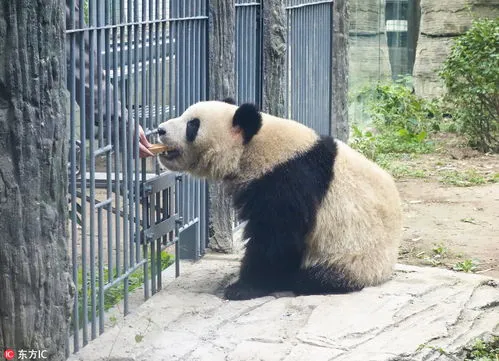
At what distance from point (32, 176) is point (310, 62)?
5.86 meters

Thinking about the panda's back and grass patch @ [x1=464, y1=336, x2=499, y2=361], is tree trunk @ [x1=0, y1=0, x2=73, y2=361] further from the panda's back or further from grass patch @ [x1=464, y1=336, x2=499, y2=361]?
grass patch @ [x1=464, y1=336, x2=499, y2=361]

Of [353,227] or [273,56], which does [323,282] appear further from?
[273,56]

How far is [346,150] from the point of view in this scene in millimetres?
5805

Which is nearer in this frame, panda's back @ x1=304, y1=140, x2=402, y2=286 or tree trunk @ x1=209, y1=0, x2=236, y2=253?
panda's back @ x1=304, y1=140, x2=402, y2=286

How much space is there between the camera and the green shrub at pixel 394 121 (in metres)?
12.1

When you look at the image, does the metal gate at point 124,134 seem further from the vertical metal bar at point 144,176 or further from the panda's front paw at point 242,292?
the panda's front paw at point 242,292

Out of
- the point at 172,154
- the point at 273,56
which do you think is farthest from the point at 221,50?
the point at 172,154

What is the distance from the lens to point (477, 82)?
11.6 meters

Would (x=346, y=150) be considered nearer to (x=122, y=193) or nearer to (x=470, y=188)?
(x=122, y=193)

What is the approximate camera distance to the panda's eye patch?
18.4 feet

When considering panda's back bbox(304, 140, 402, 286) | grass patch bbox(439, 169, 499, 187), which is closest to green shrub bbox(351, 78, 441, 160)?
grass patch bbox(439, 169, 499, 187)

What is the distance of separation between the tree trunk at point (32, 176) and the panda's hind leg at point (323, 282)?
7.47 feet

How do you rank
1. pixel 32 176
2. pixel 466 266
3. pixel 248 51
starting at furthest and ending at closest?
pixel 248 51
pixel 466 266
pixel 32 176

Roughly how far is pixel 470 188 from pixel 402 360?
5578mm
